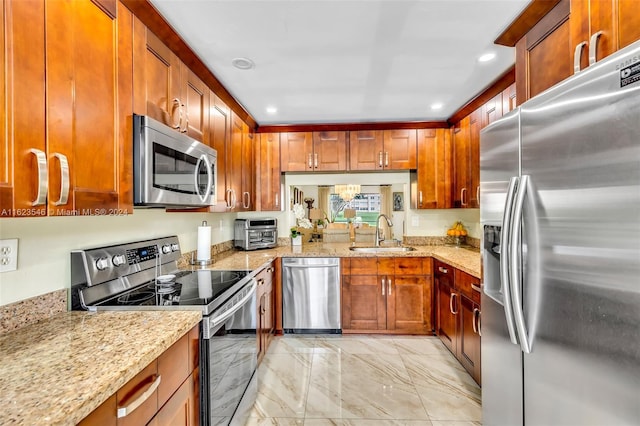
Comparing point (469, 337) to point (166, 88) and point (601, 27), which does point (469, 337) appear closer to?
point (601, 27)

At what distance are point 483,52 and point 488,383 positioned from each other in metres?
1.94

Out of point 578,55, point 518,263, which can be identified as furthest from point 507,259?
point 578,55

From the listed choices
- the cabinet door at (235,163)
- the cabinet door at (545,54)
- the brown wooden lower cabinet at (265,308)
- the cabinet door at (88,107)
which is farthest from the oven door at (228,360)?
the cabinet door at (545,54)

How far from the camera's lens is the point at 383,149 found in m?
3.58

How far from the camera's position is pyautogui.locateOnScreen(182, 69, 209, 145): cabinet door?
6.57 ft

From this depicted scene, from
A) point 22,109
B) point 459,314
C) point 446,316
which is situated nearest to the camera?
point 22,109

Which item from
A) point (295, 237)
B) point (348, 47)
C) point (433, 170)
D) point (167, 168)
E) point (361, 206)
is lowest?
point (295, 237)

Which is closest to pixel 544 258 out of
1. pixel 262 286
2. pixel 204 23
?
pixel 204 23

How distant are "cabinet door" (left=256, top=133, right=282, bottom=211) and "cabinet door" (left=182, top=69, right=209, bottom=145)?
4.51ft

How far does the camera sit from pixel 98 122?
4.06 ft

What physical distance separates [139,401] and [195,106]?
1.78 metres

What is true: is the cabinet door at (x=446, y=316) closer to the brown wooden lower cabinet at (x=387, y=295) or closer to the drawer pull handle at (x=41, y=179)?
the brown wooden lower cabinet at (x=387, y=295)

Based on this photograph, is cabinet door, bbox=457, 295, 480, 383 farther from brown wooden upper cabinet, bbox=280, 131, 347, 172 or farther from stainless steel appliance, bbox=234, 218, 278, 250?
stainless steel appliance, bbox=234, 218, 278, 250

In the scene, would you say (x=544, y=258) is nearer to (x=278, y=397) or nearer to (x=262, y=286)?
(x=278, y=397)
